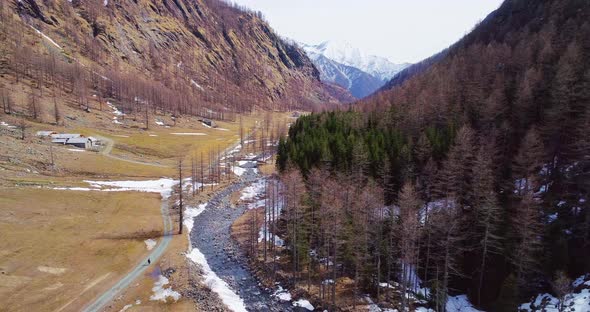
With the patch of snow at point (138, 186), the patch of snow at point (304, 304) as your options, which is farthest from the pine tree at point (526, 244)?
the patch of snow at point (138, 186)

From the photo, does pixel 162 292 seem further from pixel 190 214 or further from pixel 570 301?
pixel 570 301

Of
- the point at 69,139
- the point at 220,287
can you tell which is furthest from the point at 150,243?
the point at 69,139

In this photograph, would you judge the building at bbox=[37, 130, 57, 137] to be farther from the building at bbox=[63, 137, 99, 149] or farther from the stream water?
the stream water

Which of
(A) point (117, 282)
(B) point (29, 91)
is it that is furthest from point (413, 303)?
(B) point (29, 91)

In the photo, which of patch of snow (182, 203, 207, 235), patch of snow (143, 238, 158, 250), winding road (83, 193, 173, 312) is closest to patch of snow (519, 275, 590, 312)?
winding road (83, 193, 173, 312)

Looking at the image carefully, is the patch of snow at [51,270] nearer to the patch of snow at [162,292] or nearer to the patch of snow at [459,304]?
the patch of snow at [162,292]

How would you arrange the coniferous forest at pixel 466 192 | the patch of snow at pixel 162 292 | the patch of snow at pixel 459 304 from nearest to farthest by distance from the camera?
the coniferous forest at pixel 466 192
the patch of snow at pixel 459 304
the patch of snow at pixel 162 292
